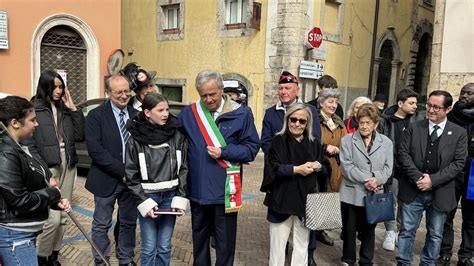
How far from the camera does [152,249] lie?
11.3ft

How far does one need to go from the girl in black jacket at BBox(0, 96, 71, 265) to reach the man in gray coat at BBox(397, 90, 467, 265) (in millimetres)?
3108

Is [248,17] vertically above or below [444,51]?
above

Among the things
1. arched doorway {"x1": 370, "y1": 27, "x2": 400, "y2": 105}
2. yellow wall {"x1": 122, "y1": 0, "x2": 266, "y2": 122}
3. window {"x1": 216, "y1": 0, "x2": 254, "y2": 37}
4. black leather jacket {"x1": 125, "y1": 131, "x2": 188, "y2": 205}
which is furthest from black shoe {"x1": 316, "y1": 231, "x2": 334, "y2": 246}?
arched doorway {"x1": 370, "y1": 27, "x2": 400, "y2": 105}

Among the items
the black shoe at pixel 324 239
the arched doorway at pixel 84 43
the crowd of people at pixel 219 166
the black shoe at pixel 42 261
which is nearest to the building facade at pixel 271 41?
the arched doorway at pixel 84 43

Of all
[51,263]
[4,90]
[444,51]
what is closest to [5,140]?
[51,263]

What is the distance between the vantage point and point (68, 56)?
1271 centimetres

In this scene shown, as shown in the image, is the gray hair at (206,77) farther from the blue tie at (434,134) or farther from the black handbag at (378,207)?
the blue tie at (434,134)

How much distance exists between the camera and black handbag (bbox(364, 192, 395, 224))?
3895 mm

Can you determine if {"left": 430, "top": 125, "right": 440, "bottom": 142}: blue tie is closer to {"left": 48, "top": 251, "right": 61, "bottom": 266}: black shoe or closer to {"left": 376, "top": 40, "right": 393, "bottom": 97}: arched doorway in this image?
{"left": 48, "top": 251, "right": 61, "bottom": 266}: black shoe

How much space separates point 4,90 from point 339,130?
9.91 meters

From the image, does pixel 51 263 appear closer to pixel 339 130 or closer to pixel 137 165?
pixel 137 165

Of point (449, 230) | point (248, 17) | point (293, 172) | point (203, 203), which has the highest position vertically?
point (248, 17)

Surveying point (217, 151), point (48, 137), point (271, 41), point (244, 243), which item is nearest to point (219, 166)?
point (217, 151)

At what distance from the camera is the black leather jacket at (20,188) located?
2.48m
